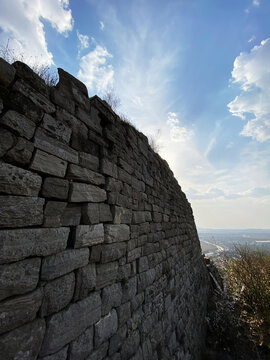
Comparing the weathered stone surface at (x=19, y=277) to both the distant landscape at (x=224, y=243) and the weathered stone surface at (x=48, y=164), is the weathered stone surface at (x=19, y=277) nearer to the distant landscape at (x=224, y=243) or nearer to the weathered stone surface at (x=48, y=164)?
the weathered stone surface at (x=48, y=164)

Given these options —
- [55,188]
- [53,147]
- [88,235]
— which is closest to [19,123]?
[53,147]

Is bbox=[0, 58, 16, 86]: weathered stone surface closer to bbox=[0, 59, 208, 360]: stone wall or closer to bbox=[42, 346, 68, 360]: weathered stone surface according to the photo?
bbox=[0, 59, 208, 360]: stone wall

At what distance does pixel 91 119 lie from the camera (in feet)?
6.26

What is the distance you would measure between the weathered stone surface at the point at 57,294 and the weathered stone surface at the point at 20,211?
1.53 feet

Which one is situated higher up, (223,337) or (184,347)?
(184,347)

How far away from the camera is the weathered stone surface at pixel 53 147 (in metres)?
1.29

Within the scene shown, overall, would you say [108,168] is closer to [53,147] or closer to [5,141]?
[53,147]

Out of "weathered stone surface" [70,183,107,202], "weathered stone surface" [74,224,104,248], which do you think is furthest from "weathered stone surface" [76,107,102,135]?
"weathered stone surface" [74,224,104,248]

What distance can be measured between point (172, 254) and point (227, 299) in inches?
211

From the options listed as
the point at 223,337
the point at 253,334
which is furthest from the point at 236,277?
the point at 223,337

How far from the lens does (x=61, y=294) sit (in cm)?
127

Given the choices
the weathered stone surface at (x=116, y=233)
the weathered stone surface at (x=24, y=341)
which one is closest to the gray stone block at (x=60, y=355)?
the weathered stone surface at (x=24, y=341)

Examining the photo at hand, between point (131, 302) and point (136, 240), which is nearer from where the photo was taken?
point (131, 302)

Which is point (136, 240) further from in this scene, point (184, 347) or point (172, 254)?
point (184, 347)
